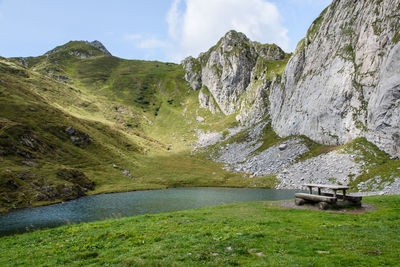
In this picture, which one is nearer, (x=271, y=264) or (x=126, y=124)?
(x=271, y=264)

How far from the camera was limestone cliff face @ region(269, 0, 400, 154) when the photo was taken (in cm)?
7251

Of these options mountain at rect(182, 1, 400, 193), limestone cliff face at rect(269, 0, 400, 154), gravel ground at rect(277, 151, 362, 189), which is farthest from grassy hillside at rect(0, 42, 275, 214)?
limestone cliff face at rect(269, 0, 400, 154)

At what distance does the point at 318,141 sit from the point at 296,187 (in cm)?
3278

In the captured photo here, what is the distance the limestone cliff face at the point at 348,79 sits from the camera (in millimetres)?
72506

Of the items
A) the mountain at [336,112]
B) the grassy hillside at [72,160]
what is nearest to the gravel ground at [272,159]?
the mountain at [336,112]

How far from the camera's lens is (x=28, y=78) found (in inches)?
7362

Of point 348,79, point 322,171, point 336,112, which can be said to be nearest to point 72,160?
point 322,171

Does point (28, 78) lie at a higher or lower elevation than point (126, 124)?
higher

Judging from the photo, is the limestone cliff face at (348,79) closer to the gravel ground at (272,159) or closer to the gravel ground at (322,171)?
the gravel ground at (272,159)

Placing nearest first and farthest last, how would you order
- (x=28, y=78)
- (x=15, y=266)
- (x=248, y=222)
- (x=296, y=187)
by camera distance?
(x=15, y=266)
(x=248, y=222)
(x=296, y=187)
(x=28, y=78)

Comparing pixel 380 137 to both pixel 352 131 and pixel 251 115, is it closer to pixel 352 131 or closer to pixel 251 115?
pixel 352 131

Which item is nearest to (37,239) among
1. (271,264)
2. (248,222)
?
(248,222)

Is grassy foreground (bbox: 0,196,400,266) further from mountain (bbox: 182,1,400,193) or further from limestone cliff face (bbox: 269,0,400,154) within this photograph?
limestone cliff face (bbox: 269,0,400,154)

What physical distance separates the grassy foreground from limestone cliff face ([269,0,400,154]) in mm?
65159
